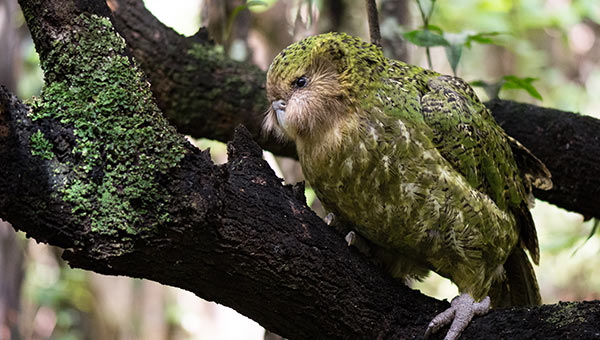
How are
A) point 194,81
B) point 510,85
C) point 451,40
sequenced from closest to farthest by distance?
point 451,40, point 510,85, point 194,81

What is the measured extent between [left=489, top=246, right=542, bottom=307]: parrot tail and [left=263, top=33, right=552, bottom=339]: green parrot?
39 cm

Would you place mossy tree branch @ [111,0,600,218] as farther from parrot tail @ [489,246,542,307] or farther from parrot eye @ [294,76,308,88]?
parrot eye @ [294,76,308,88]

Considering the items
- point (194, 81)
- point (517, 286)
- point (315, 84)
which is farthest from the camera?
point (194, 81)

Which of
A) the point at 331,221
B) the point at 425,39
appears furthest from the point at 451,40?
the point at 331,221

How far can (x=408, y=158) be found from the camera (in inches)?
103

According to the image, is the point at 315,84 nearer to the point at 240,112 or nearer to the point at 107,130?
the point at 107,130

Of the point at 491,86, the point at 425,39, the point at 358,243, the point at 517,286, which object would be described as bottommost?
the point at 358,243

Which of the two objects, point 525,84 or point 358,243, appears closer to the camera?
point 358,243

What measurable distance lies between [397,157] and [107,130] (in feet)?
3.85

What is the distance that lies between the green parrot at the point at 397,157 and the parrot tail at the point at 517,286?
1.27ft

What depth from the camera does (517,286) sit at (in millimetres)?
3330

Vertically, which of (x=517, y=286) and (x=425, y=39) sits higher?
(x=425, y=39)

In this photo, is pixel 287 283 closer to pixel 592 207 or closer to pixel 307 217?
pixel 307 217

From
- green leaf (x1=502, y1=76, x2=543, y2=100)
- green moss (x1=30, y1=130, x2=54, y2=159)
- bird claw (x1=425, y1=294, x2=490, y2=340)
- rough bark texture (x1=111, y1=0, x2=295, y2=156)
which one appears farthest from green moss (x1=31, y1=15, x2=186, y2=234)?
green leaf (x1=502, y1=76, x2=543, y2=100)
